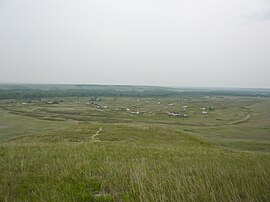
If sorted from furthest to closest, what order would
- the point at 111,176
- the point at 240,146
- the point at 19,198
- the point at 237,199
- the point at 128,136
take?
the point at 240,146 → the point at 128,136 → the point at 111,176 → the point at 19,198 → the point at 237,199

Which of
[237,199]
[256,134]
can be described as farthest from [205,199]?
[256,134]

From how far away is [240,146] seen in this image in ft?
121

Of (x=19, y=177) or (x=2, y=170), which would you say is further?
(x=2, y=170)

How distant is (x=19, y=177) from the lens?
664 cm

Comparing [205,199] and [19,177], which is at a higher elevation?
[205,199]

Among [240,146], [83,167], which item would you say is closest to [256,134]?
[240,146]

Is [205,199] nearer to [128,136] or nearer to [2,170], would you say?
[2,170]

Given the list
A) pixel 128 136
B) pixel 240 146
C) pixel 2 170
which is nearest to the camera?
pixel 2 170

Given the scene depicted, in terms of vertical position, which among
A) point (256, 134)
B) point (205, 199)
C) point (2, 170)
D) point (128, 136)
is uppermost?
point (205, 199)

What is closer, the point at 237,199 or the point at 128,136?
the point at 237,199

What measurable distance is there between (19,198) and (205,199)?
3516 mm

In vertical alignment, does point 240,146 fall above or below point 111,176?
below

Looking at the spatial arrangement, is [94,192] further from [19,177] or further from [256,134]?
[256,134]

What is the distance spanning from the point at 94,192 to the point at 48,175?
1699 millimetres
